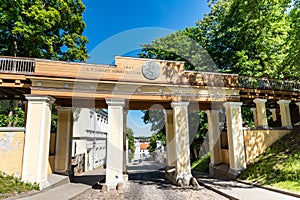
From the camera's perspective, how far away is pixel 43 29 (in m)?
14.2

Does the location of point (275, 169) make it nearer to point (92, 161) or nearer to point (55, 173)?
point (55, 173)

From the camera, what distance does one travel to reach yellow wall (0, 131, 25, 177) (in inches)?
330

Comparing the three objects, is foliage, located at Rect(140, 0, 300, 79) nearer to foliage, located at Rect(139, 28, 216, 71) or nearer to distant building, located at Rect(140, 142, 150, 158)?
foliage, located at Rect(139, 28, 216, 71)

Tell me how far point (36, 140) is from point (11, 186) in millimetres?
1880

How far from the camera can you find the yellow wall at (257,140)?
11.4 meters

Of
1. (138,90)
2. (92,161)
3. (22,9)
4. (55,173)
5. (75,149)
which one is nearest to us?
(138,90)

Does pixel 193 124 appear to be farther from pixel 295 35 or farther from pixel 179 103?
pixel 295 35

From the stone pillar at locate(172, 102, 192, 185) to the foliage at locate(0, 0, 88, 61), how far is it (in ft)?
33.3

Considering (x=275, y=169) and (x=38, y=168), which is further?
(x=275, y=169)

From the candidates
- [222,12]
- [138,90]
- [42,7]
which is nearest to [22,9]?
[42,7]

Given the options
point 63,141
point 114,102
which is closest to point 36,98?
point 114,102

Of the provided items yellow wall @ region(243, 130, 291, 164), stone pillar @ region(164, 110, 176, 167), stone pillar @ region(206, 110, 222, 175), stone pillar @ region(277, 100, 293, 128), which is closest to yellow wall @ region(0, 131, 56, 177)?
stone pillar @ region(164, 110, 176, 167)

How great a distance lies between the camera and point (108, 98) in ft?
32.8

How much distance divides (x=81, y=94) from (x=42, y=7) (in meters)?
9.03
